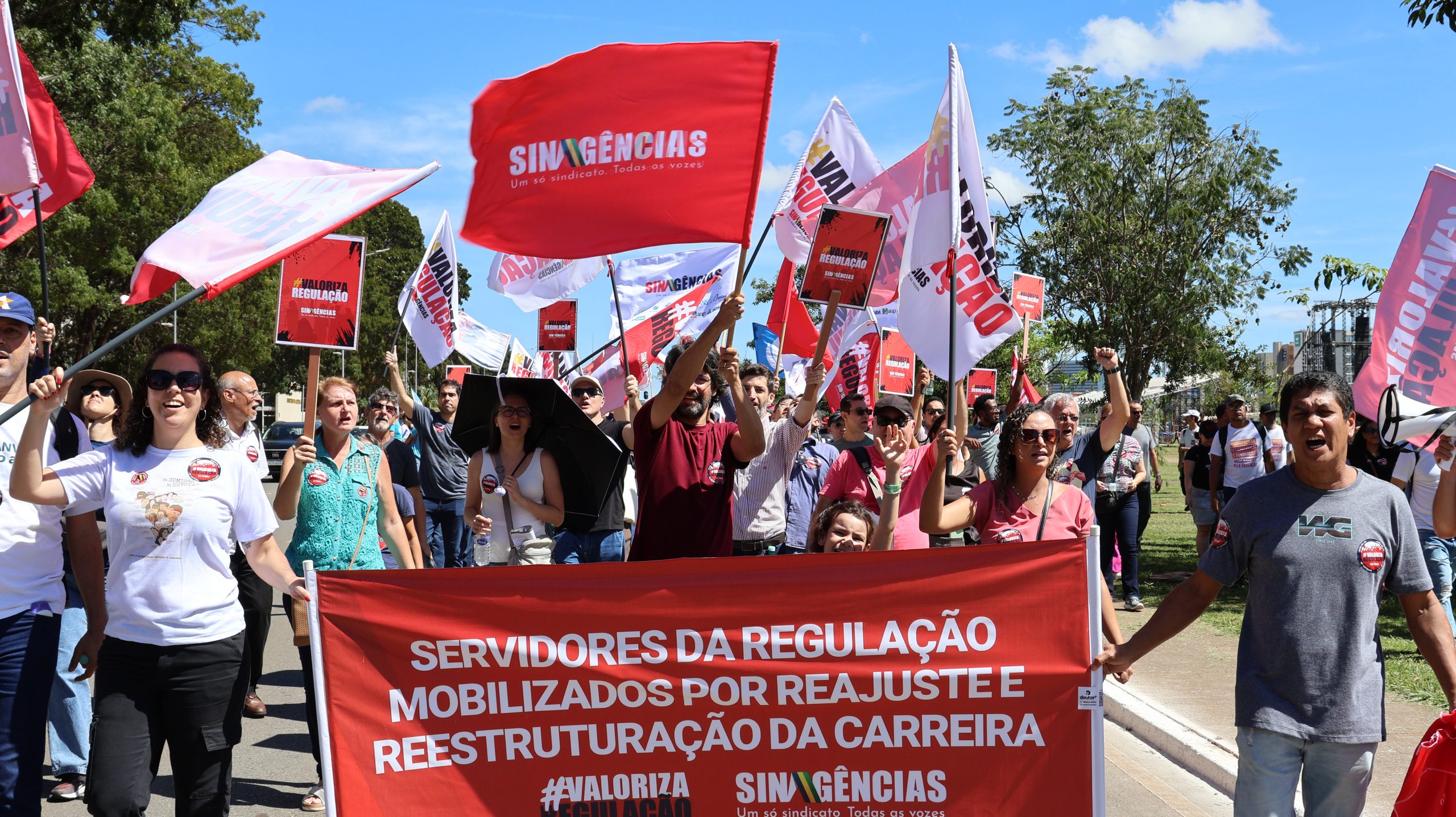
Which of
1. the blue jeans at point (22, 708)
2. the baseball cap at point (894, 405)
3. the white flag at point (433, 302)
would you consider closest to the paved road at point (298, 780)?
the blue jeans at point (22, 708)

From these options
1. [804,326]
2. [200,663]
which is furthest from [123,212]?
[200,663]

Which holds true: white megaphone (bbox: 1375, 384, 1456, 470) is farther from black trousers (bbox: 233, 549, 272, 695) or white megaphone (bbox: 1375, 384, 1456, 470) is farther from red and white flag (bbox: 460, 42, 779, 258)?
black trousers (bbox: 233, 549, 272, 695)

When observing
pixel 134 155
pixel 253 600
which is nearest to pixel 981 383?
A: pixel 253 600

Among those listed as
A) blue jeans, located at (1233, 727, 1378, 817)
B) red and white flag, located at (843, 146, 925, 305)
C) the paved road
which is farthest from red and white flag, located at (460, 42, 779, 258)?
red and white flag, located at (843, 146, 925, 305)

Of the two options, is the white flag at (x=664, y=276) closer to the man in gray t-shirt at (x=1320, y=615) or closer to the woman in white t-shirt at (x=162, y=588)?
the woman in white t-shirt at (x=162, y=588)

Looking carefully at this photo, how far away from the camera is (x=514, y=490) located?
20.5 feet

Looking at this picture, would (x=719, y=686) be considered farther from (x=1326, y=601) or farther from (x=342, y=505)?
(x=342, y=505)

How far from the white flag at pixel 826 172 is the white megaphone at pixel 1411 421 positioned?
202 inches

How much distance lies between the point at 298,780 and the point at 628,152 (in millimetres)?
3432

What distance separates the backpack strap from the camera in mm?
6293

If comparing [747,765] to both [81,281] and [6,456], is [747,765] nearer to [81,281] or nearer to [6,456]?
[6,456]

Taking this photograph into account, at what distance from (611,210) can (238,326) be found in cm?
Result: 3961

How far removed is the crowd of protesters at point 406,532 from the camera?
3.69 meters

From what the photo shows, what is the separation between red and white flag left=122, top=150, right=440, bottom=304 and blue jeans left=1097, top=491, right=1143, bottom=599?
7457 mm
